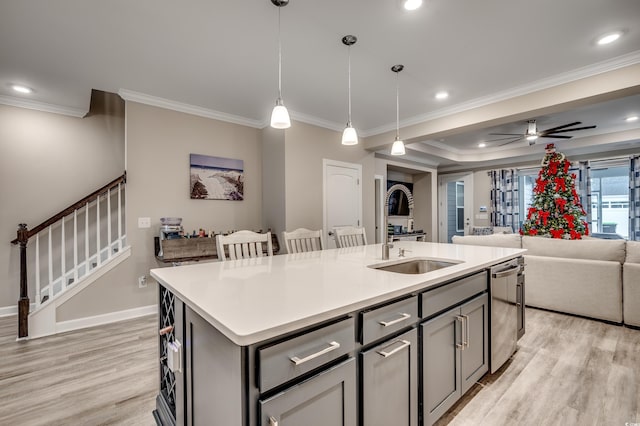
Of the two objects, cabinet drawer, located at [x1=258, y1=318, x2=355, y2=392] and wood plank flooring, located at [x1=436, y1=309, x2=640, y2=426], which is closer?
cabinet drawer, located at [x1=258, y1=318, x2=355, y2=392]

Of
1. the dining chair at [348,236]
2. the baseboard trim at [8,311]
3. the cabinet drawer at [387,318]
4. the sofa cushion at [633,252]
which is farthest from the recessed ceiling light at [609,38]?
the baseboard trim at [8,311]

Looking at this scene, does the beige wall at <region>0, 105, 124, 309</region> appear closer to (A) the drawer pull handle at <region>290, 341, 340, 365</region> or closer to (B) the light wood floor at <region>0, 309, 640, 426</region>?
(B) the light wood floor at <region>0, 309, 640, 426</region>

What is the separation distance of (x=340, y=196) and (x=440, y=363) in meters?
3.46

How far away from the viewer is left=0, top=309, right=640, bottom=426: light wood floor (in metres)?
1.76

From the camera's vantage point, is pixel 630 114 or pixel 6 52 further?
pixel 630 114

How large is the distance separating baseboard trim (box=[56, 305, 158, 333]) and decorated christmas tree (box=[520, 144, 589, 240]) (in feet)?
18.0

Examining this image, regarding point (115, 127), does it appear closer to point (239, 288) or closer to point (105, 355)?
point (105, 355)

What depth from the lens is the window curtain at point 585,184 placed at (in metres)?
6.28

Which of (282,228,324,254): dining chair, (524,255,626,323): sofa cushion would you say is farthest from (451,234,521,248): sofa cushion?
(282,228,324,254): dining chair

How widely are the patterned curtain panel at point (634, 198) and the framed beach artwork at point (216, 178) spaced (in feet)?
24.5

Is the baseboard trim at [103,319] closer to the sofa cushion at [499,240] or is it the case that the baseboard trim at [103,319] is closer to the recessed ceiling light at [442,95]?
the sofa cushion at [499,240]

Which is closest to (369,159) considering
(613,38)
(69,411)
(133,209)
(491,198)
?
(613,38)

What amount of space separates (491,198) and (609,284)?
16.3 feet

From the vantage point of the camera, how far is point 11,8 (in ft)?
6.68
